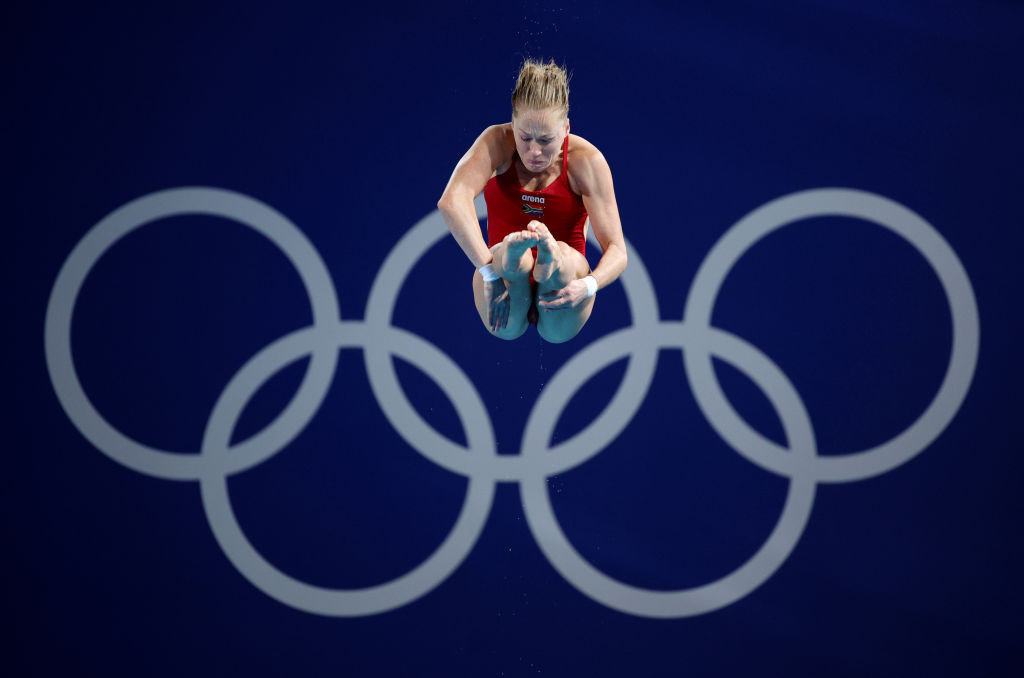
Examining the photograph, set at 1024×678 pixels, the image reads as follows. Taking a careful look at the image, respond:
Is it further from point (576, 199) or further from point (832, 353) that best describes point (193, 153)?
point (832, 353)

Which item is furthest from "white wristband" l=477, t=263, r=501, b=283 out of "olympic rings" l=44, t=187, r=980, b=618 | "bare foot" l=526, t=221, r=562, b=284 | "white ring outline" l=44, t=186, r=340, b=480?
"white ring outline" l=44, t=186, r=340, b=480

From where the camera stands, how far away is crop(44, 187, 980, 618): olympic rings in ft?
19.1

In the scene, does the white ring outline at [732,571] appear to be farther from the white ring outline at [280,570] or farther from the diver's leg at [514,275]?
the diver's leg at [514,275]

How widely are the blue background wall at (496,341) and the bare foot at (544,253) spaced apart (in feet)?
8.24

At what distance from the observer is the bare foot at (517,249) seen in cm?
314

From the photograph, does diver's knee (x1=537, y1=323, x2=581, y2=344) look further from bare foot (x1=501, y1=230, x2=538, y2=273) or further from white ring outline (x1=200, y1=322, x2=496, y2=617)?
white ring outline (x1=200, y1=322, x2=496, y2=617)

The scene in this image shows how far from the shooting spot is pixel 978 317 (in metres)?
5.96

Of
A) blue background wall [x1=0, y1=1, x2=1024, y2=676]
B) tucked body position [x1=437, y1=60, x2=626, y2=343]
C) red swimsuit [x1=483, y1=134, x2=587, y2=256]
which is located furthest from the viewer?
blue background wall [x1=0, y1=1, x2=1024, y2=676]

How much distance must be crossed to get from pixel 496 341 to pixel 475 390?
0.34 m

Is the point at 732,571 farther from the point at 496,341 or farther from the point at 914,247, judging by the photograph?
the point at 914,247

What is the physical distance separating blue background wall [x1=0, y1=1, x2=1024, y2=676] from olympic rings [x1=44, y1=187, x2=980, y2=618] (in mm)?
65

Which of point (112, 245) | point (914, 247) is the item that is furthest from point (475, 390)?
point (914, 247)

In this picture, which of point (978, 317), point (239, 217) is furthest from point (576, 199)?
point (978, 317)

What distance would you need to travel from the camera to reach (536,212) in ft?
12.2
